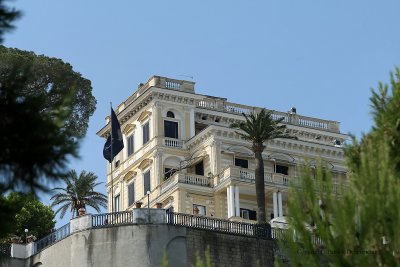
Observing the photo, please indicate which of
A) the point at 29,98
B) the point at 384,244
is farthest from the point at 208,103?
the point at 29,98

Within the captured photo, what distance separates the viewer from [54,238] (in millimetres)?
52906

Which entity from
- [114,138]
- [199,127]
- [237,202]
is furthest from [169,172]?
[114,138]

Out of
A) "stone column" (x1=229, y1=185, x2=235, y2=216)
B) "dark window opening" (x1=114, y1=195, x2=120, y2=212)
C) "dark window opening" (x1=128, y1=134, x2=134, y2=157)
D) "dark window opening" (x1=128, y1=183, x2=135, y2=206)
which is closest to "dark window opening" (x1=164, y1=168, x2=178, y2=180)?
"dark window opening" (x1=128, y1=183, x2=135, y2=206)

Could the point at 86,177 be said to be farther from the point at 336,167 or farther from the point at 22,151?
the point at 22,151

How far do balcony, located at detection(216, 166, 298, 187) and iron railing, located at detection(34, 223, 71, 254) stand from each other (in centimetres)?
2025

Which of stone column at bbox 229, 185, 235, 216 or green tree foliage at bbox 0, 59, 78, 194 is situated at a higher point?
stone column at bbox 229, 185, 235, 216

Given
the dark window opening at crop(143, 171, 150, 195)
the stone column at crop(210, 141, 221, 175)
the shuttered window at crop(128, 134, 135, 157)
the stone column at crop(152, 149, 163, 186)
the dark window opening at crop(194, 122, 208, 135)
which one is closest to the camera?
the stone column at crop(210, 141, 221, 175)

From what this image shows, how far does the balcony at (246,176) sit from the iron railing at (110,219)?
21696mm

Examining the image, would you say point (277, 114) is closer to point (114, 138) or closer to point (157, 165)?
point (157, 165)

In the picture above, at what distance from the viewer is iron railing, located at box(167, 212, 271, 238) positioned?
1996 inches

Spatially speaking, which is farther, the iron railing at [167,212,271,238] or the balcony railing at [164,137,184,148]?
the balcony railing at [164,137,184,148]

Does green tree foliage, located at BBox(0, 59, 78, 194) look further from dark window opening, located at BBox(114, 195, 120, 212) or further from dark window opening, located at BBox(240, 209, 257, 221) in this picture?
dark window opening, located at BBox(114, 195, 120, 212)

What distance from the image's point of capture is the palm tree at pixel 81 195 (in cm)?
7762

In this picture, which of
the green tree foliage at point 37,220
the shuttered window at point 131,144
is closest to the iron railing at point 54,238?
the green tree foliage at point 37,220
